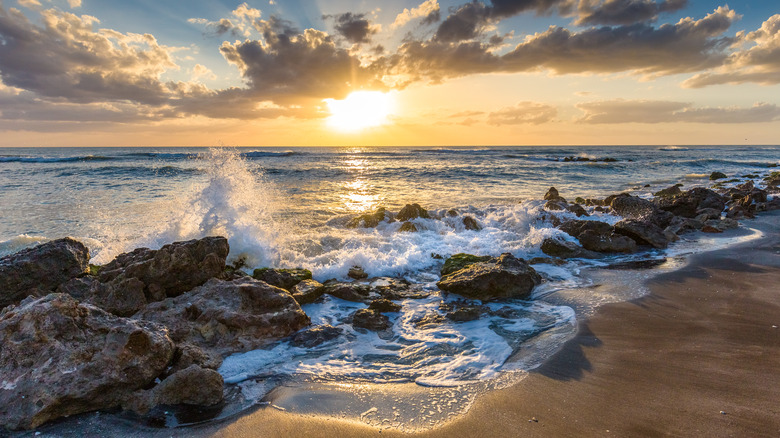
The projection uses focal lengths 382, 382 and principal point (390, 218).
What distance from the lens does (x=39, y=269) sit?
575cm

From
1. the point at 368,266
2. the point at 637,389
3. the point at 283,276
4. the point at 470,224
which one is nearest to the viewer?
the point at 637,389

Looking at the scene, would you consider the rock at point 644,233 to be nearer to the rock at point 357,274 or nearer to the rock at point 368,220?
the rock at point 368,220

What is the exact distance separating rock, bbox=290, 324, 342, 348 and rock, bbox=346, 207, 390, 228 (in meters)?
6.35

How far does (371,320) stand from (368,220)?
646 cm

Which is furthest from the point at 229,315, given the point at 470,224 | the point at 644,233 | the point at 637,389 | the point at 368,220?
the point at 644,233

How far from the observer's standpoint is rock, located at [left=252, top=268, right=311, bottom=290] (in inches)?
265

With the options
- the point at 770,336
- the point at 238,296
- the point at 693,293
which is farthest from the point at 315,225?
the point at 770,336

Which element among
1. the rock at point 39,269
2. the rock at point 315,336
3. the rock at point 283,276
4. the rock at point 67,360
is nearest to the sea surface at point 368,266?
the rock at point 315,336

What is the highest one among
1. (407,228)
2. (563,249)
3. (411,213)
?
(411,213)

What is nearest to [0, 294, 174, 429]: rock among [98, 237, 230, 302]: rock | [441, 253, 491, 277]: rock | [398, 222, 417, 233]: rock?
[98, 237, 230, 302]: rock

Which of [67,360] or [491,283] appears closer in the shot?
[67,360]

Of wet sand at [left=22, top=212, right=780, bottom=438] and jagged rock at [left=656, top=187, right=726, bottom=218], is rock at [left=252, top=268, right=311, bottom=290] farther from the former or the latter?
jagged rock at [left=656, top=187, right=726, bottom=218]

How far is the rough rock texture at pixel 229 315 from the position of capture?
4.82 m

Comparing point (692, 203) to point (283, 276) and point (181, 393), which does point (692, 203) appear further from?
point (181, 393)
